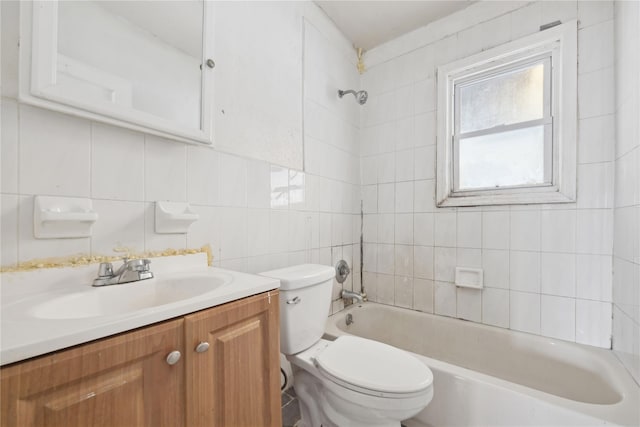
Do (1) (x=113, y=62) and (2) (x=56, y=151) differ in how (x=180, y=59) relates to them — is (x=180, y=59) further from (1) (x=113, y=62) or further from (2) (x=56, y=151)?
(2) (x=56, y=151)

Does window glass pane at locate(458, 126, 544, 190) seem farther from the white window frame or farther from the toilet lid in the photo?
the toilet lid

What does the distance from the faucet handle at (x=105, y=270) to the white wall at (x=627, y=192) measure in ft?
6.09

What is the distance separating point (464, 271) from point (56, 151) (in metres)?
2.03

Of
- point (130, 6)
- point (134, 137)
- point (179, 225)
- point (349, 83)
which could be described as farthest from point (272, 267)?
point (349, 83)

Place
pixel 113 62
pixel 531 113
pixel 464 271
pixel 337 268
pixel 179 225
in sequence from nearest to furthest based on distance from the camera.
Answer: pixel 113 62 → pixel 179 225 → pixel 531 113 → pixel 464 271 → pixel 337 268

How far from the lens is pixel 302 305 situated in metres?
1.13

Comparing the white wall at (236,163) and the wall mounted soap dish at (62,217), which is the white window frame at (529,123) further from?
the wall mounted soap dish at (62,217)

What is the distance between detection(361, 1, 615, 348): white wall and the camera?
4.43ft

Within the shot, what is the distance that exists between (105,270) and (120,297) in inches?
3.7

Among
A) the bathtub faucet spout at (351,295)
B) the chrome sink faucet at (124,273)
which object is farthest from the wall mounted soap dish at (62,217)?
the bathtub faucet spout at (351,295)

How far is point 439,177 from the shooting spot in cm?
180

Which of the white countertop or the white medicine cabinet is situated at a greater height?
the white medicine cabinet

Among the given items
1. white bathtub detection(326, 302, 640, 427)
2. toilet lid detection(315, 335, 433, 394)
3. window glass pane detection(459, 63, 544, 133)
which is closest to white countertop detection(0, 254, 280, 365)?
toilet lid detection(315, 335, 433, 394)

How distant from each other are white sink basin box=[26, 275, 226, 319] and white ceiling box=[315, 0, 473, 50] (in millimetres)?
1883
